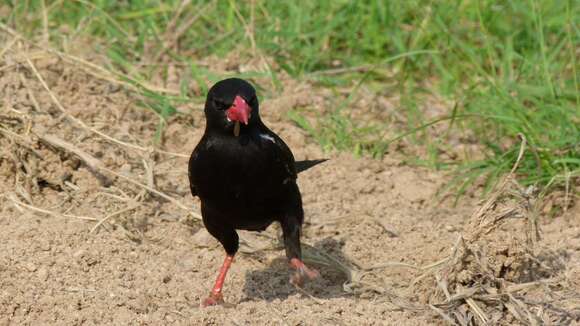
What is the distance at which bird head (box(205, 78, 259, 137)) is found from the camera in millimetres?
4879

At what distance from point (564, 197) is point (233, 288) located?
2.28 m

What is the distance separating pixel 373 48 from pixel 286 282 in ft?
10.5

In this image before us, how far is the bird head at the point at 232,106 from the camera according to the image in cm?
488

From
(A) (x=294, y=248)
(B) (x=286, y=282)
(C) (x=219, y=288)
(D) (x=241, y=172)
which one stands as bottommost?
(B) (x=286, y=282)

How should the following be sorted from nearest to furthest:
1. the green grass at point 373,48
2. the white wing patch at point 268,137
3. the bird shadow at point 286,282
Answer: the white wing patch at point 268,137 → the bird shadow at point 286,282 → the green grass at point 373,48

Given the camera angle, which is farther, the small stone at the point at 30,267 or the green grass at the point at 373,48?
the green grass at the point at 373,48

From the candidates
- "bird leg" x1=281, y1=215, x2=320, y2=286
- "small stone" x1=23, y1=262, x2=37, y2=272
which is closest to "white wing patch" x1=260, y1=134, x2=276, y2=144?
"bird leg" x1=281, y1=215, x2=320, y2=286

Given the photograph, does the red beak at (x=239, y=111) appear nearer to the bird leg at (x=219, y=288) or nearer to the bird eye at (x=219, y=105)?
the bird eye at (x=219, y=105)

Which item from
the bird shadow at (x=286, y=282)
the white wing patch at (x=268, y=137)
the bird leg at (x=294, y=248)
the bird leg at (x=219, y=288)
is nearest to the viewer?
the white wing patch at (x=268, y=137)

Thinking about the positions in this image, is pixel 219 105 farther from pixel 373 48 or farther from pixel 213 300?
pixel 373 48

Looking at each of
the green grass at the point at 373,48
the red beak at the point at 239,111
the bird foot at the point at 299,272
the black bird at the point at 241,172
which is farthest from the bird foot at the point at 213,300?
the green grass at the point at 373,48

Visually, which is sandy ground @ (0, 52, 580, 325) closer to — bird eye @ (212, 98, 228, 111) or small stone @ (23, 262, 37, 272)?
small stone @ (23, 262, 37, 272)

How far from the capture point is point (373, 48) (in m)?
8.35

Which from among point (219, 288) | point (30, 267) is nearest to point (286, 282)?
point (219, 288)
